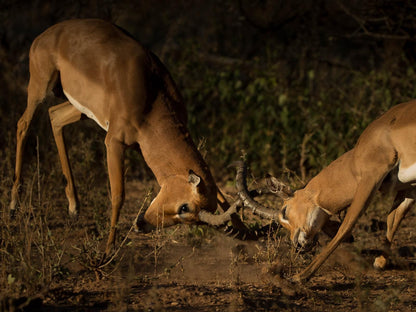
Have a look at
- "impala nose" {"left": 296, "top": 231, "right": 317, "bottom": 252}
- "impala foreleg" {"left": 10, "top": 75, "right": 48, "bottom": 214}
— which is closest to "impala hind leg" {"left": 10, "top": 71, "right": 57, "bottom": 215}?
"impala foreleg" {"left": 10, "top": 75, "right": 48, "bottom": 214}

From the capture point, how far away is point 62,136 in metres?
6.91

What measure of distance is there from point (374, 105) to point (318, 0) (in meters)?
3.06

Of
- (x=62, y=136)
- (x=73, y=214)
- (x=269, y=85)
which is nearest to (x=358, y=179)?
(x=73, y=214)

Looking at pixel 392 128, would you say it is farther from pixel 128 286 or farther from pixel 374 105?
pixel 374 105

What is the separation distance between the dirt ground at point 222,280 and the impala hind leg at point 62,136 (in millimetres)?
382

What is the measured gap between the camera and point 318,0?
424 inches

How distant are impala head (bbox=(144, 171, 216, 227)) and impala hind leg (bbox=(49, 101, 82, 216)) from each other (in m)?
1.67

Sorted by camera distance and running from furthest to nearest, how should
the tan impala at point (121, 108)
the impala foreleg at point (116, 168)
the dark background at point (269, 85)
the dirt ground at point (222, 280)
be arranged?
the dark background at point (269, 85) → the impala foreleg at point (116, 168) → the tan impala at point (121, 108) → the dirt ground at point (222, 280)

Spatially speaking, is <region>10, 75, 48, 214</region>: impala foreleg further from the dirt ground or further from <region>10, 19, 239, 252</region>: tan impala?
the dirt ground

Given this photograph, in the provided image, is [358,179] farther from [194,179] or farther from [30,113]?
[30,113]

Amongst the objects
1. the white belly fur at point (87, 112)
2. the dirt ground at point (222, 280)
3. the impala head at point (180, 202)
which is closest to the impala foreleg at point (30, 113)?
the white belly fur at point (87, 112)

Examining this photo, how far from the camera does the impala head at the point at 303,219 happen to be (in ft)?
17.4

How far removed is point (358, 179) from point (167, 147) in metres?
1.67

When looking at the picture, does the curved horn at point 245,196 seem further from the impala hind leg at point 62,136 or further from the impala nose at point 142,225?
the impala hind leg at point 62,136
